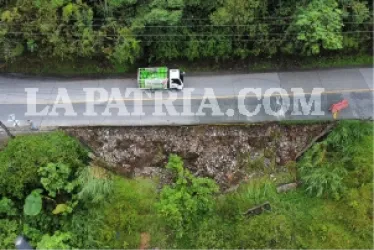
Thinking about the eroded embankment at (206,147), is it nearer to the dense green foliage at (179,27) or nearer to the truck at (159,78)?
the truck at (159,78)

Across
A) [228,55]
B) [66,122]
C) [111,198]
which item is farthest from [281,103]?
[66,122]

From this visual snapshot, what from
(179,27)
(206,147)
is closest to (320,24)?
(179,27)

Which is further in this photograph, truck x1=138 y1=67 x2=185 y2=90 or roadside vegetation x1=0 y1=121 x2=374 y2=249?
truck x1=138 y1=67 x2=185 y2=90

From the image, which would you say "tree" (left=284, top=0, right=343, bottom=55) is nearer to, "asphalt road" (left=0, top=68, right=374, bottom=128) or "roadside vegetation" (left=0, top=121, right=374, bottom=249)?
"asphalt road" (left=0, top=68, right=374, bottom=128)

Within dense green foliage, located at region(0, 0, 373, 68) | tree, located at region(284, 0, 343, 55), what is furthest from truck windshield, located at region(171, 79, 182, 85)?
tree, located at region(284, 0, 343, 55)

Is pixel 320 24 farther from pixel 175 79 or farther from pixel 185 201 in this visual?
pixel 185 201

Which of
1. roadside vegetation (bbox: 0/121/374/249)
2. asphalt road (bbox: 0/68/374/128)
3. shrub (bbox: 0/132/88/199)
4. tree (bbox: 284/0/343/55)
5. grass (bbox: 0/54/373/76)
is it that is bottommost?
roadside vegetation (bbox: 0/121/374/249)
